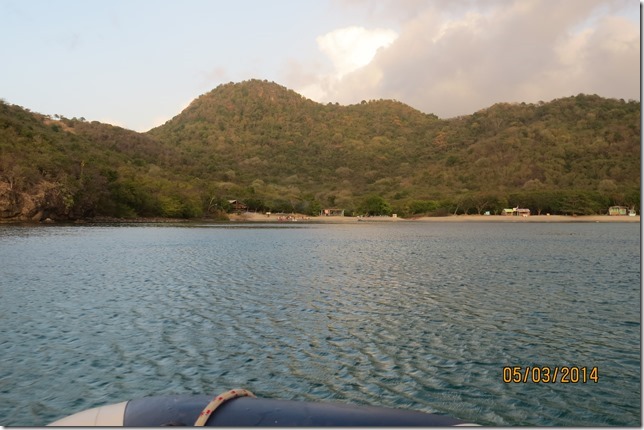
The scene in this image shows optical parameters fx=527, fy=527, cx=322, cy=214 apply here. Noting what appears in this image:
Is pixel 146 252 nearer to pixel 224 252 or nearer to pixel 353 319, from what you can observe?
pixel 224 252

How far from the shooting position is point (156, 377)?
12.6 m

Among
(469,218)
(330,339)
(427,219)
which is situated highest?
(469,218)

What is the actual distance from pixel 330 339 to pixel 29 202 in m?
103

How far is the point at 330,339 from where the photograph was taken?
16172 millimetres

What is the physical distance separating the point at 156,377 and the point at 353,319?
27.3 feet

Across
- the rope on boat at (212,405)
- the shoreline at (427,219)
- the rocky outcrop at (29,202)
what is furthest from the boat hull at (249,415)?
the shoreline at (427,219)

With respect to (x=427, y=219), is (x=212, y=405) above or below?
below

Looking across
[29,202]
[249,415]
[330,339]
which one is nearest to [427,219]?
[29,202]

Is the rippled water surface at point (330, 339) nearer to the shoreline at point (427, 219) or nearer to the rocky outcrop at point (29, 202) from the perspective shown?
the rocky outcrop at point (29, 202)

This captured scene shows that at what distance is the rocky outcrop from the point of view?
99.1m

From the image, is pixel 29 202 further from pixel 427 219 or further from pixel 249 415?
pixel 427 219

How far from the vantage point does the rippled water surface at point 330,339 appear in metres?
11.3

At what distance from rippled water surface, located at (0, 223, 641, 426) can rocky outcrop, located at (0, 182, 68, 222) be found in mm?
76388

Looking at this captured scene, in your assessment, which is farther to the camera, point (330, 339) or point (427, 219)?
point (427, 219)
